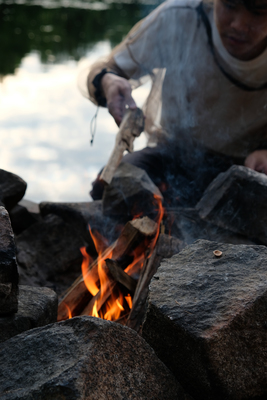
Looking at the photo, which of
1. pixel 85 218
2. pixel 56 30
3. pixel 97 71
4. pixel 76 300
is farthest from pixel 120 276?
pixel 56 30

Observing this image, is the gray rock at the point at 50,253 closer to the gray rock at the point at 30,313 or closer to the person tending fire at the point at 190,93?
the person tending fire at the point at 190,93

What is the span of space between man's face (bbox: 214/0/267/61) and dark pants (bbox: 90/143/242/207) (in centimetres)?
78

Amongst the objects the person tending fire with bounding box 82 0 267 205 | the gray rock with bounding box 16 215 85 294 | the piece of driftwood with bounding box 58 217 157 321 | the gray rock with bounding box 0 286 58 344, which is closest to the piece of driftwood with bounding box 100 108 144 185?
the person tending fire with bounding box 82 0 267 205

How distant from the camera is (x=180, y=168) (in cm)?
327

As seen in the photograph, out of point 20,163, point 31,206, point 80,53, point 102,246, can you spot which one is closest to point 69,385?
point 102,246

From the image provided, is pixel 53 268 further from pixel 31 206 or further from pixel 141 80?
pixel 141 80

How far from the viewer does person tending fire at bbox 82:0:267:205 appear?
2859 mm

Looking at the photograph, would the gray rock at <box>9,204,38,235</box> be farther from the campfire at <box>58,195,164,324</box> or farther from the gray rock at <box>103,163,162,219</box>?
the campfire at <box>58,195,164,324</box>

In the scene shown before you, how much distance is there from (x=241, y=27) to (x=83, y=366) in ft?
7.28

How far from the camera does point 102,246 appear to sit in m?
A: 2.52

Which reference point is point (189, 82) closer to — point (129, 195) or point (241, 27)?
point (241, 27)

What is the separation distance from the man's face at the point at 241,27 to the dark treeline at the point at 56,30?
7.49 metres

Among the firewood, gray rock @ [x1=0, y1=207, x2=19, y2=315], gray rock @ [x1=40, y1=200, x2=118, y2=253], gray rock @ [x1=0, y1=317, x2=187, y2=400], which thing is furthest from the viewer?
gray rock @ [x1=40, y1=200, x2=118, y2=253]

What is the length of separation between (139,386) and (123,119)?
180cm
